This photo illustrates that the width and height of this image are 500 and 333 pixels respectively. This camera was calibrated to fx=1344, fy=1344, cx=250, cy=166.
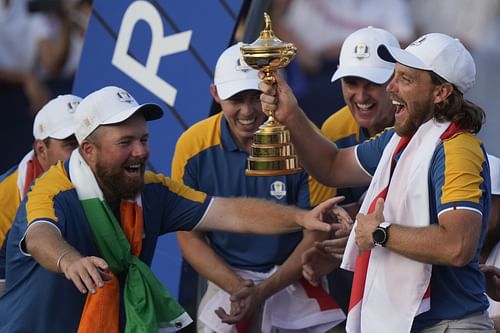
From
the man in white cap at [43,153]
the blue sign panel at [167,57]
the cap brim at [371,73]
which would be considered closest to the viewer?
the cap brim at [371,73]

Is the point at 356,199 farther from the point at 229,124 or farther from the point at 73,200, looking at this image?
the point at 73,200

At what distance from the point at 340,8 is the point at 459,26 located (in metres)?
0.70

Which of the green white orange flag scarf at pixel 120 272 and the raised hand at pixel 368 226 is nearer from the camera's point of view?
the raised hand at pixel 368 226

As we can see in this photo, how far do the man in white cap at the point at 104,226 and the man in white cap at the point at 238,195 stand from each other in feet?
2.13

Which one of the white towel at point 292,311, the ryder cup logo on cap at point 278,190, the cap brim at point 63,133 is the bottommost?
the white towel at point 292,311

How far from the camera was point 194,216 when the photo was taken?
17.8 ft

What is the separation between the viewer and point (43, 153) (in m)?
6.52

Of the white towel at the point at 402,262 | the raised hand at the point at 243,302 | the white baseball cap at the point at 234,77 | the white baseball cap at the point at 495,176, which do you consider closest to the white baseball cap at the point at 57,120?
the white baseball cap at the point at 234,77

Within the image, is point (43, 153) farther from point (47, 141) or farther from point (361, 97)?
point (361, 97)

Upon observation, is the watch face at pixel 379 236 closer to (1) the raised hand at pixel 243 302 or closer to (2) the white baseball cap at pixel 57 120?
(1) the raised hand at pixel 243 302

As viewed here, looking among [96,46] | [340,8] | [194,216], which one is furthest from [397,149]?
[96,46]

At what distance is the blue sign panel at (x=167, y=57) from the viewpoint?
24.6 feet

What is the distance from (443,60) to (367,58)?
132 cm

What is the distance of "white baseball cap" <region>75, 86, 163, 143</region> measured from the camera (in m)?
5.24
